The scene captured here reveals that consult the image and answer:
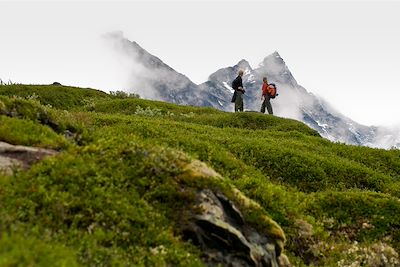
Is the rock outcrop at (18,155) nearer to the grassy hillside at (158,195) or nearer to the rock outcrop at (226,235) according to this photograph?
the grassy hillside at (158,195)

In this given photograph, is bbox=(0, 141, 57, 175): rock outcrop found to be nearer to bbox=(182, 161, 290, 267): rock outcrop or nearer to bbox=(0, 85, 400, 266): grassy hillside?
bbox=(0, 85, 400, 266): grassy hillside

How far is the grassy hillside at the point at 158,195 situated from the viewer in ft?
37.4

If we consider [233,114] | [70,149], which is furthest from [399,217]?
[233,114]

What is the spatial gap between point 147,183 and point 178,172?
94 centimetres

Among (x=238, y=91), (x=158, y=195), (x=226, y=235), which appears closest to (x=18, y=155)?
(x=158, y=195)

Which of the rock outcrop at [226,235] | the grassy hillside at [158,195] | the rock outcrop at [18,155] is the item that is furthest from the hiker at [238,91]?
the rock outcrop at [18,155]

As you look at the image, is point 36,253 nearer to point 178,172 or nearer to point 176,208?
point 176,208

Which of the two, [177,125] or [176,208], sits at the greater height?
[177,125]

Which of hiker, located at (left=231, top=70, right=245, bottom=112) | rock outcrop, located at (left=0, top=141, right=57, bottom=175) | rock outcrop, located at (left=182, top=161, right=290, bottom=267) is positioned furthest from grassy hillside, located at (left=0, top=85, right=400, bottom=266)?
hiker, located at (left=231, top=70, right=245, bottom=112)

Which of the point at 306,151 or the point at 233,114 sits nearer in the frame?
the point at 306,151

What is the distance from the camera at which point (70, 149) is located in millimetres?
14867

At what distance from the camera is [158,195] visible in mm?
13844

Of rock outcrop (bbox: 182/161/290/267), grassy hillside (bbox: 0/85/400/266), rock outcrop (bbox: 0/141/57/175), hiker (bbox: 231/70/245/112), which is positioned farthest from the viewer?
hiker (bbox: 231/70/245/112)

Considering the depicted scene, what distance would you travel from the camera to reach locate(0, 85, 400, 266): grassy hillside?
37.4 feet
